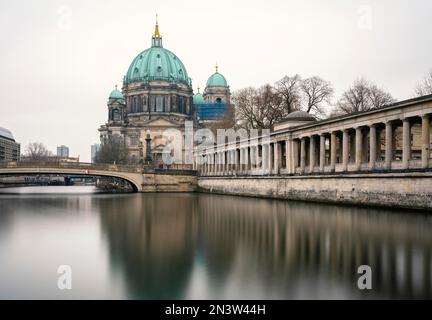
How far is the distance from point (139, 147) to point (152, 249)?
323 ft

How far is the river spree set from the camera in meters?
9.79

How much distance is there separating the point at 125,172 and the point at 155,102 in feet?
179

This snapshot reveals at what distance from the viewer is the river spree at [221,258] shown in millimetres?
9789

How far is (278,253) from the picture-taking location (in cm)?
1393

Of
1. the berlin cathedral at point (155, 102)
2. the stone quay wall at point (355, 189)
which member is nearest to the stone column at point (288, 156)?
the stone quay wall at point (355, 189)

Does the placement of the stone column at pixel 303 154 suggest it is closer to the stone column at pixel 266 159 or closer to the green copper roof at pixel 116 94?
the stone column at pixel 266 159

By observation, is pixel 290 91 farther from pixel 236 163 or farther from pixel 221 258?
pixel 221 258

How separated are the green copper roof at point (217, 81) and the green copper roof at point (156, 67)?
18.6 ft

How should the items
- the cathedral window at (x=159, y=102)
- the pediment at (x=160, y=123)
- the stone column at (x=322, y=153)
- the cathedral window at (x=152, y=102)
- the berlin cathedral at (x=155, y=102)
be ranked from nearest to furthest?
the stone column at (x=322, y=153) → the pediment at (x=160, y=123) → the berlin cathedral at (x=155, y=102) → the cathedral window at (x=152, y=102) → the cathedral window at (x=159, y=102)

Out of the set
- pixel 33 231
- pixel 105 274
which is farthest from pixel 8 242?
pixel 105 274

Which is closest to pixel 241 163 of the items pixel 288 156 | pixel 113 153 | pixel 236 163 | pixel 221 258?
pixel 236 163

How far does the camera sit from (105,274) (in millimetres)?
11344
